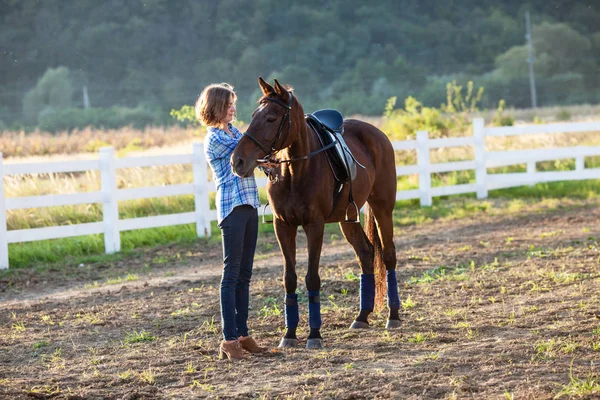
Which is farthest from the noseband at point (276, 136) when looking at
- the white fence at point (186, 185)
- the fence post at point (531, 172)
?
the fence post at point (531, 172)

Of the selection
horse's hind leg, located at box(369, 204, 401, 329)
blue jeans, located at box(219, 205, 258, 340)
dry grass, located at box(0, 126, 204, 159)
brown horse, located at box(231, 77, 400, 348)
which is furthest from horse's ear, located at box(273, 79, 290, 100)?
dry grass, located at box(0, 126, 204, 159)

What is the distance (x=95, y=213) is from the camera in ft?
43.9

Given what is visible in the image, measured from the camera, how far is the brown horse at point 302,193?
5.52 meters

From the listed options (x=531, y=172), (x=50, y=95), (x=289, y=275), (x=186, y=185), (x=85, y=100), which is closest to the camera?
(x=289, y=275)

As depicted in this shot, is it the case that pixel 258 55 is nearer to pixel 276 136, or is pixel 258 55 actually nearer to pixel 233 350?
pixel 276 136

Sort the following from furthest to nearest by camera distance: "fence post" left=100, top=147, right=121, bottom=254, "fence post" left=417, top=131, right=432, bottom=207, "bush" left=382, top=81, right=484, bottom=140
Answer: "bush" left=382, top=81, right=484, bottom=140
"fence post" left=417, top=131, right=432, bottom=207
"fence post" left=100, top=147, right=121, bottom=254

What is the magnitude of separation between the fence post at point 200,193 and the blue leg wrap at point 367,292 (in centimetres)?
630

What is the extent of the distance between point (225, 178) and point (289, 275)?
845mm

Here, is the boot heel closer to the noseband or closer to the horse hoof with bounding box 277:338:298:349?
the horse hoof with bounding box 277:338:298:349

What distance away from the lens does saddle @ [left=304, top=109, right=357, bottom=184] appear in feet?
20.4

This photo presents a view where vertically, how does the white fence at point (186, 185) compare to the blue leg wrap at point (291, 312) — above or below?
above

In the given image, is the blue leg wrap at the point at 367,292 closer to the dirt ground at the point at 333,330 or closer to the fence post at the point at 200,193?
the dirt ground at the point at 333,330

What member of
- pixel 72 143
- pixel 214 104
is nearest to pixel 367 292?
pixel 214 104

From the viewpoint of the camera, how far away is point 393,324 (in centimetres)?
648
